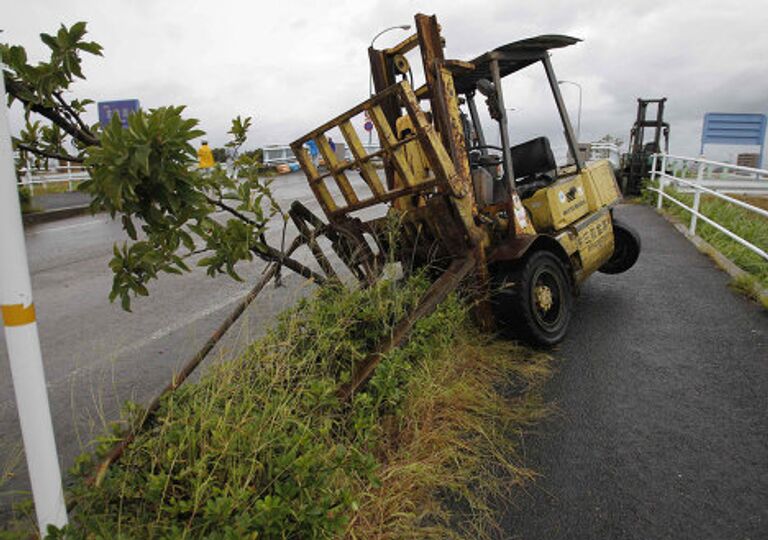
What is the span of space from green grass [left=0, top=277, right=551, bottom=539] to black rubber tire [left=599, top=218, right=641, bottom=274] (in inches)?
131

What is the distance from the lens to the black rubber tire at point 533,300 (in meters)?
4.69

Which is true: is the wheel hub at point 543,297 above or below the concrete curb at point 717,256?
above

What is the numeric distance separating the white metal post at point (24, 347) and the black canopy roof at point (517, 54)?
4.12 meters

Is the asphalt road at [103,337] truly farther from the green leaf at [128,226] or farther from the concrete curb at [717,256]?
the concrete curb at [717,256]

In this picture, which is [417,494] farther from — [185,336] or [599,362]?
[185,336]

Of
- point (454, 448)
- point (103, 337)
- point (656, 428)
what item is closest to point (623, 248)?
point (656, 428)

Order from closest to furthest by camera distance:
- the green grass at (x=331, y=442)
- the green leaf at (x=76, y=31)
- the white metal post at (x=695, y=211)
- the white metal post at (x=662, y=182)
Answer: the green leaf at (x=76, y=31)
the green grass at (x=331, y=442)
the white metal post at (x=695, y=211)
the white metal post at (x=662, y=182)

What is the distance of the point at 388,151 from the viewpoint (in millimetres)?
4289

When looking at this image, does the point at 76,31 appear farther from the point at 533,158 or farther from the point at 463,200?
the point at 533,158

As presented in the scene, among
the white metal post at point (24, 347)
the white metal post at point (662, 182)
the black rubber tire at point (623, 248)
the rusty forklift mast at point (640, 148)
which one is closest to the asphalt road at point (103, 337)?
the white metal post at point (24, 347)

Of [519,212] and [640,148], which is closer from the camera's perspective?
[519,212]

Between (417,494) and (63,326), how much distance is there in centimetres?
474

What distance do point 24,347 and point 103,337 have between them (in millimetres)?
4092

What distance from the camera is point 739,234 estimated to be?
9.05 metres
